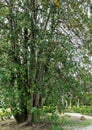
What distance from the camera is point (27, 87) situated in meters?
12.0

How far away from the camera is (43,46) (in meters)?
10.3

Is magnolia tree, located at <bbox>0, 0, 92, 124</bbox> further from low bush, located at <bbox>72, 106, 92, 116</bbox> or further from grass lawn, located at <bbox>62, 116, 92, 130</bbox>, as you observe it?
low bush, located at <bbox>72, 106, 92, 116</bbox>

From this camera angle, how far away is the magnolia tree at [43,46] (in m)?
10.3

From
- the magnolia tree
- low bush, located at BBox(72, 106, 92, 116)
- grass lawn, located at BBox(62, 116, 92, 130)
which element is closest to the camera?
the magnolia tree

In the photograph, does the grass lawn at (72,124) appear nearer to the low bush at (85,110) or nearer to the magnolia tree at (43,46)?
the magnolia tree at (43,46)

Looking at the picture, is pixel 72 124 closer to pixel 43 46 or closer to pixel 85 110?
pixel 43 46

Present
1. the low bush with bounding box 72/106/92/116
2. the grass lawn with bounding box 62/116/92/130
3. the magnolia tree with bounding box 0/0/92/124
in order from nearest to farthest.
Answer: the magnolia tree with bounding box 0/0/92/124
the grass lawn with bounding box 62/116/92/130
the low bush with bounding box 72/106/92/116

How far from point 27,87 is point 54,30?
260 centimetres

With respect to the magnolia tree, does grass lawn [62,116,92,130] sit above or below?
below

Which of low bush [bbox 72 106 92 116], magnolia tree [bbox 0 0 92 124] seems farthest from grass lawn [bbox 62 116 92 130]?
low bush [bbox 72 106 92 116]

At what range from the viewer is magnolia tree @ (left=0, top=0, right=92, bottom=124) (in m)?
10.3

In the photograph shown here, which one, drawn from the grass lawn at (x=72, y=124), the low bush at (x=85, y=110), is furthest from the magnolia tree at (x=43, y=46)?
the low bush at (x=85, y=110)

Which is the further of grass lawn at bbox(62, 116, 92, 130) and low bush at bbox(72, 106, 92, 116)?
low bush at bbox(72, 106, 92, 116)

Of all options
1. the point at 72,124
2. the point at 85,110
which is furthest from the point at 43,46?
the point at 85,110
